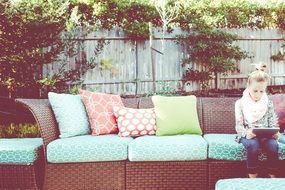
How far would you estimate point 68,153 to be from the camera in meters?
3.86

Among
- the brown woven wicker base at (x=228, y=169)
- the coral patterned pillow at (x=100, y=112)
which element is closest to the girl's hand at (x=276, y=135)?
the brown woven wicker base at (x=228, y=169)

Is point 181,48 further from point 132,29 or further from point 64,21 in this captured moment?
point 64,21

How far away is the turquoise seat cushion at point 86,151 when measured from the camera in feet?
12.7

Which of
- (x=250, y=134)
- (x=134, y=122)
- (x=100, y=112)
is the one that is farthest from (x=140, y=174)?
(x=250, y=134)

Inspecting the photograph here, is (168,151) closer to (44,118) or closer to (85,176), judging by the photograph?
(85,176)

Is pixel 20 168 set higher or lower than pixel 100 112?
lower

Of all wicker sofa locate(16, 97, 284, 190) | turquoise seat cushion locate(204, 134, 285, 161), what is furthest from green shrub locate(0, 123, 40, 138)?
turquoise seat cushion locate(204, 134, 285, 161)

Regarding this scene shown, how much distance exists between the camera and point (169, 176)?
12.6 feet

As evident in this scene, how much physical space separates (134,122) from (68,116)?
602 mm

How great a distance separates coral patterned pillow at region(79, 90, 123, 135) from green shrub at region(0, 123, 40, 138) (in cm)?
252

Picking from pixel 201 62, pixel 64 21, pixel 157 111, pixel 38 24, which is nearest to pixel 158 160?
pixel 157 111

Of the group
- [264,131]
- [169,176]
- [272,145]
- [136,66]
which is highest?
[136,66]

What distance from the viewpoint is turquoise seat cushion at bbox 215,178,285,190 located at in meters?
2.78

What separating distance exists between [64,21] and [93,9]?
1.78 meters
